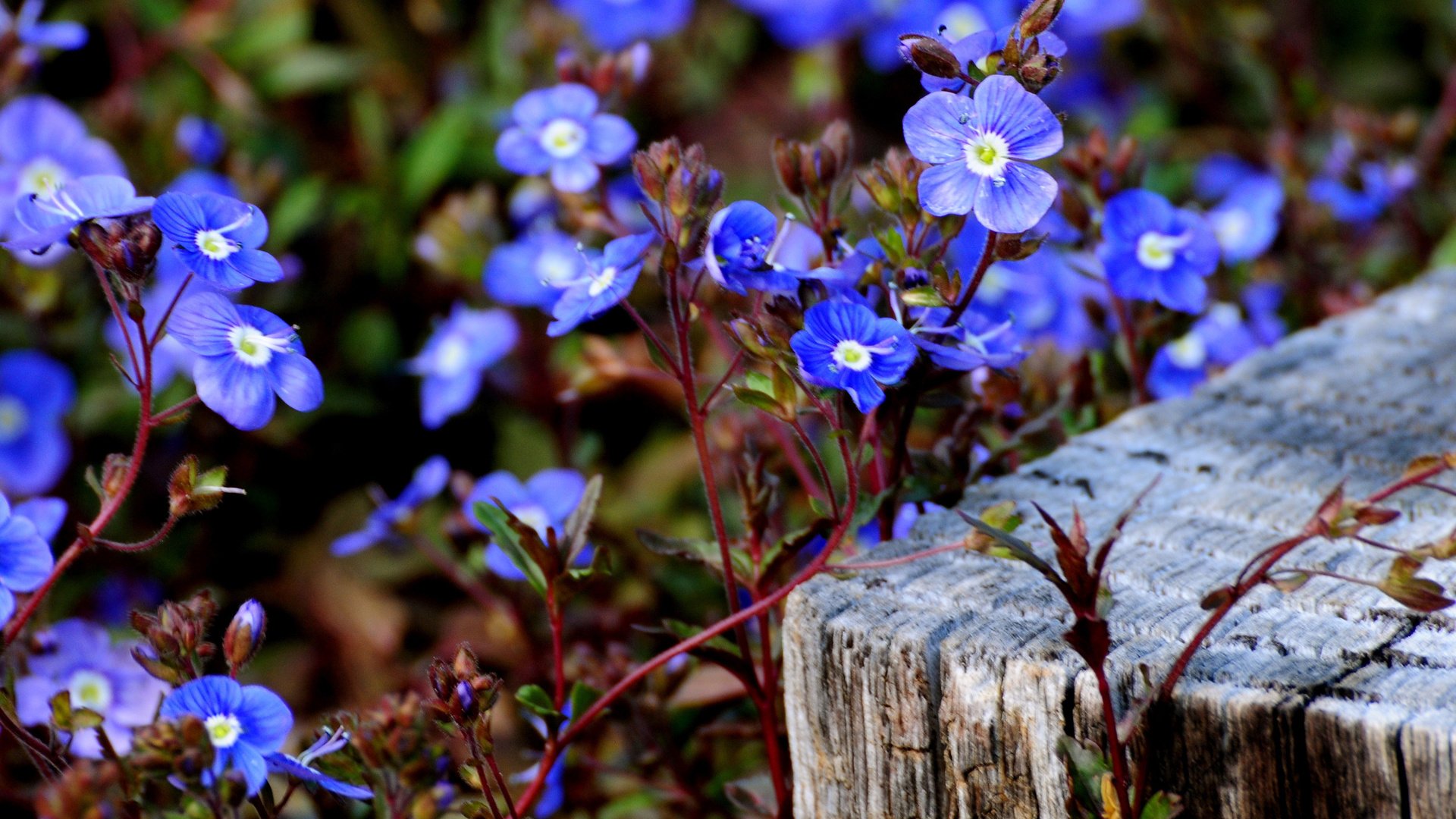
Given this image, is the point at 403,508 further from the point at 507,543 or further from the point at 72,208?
the point at 72,208

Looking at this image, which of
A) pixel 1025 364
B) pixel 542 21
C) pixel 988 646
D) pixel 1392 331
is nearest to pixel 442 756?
pixel 988 646

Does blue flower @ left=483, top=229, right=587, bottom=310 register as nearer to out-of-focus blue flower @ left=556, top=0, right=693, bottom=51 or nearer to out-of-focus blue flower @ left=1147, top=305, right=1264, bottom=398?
out-of-focus blue flower @ left=1147, top=305, right=1264, bottom=398

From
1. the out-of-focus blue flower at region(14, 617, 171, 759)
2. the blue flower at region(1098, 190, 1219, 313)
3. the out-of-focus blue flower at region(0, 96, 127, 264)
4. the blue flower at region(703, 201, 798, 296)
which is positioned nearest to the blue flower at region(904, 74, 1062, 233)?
the blue flower at region(703, 201, 798, 296)

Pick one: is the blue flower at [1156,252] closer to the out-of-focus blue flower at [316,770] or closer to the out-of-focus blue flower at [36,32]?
the out-of-focus blue flower at [316,770]

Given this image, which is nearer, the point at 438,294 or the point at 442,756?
the point at 442,756

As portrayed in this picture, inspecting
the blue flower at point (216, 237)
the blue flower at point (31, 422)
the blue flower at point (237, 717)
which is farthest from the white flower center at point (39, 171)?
the blue flower at point (237, 717)

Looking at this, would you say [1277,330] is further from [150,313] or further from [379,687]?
[150,313]

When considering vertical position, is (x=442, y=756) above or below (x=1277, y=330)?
below
